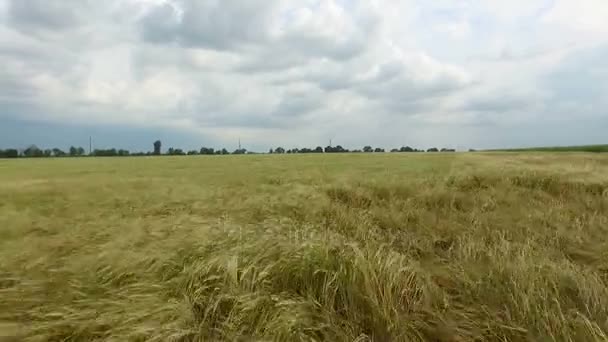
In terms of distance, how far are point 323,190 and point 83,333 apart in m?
9.01

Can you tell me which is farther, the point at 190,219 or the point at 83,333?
the point at 190,219

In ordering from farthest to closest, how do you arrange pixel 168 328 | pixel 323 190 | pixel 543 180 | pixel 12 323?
pixel 543 180 < pixel 323 190 < pixel 12 323 < pixel 168 328

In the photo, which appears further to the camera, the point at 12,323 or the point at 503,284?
the point at 503,284

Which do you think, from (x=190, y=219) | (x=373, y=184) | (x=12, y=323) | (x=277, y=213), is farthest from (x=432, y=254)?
(x=373, y=184)

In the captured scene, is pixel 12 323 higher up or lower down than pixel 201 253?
lower down

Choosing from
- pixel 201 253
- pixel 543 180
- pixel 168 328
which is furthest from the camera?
pixel 543 180

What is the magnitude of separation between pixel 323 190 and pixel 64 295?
855cm

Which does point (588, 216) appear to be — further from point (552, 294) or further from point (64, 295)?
point (64, 295)

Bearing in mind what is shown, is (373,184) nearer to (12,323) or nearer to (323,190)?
(323,190)

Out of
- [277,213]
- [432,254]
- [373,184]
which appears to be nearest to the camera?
[432,254]

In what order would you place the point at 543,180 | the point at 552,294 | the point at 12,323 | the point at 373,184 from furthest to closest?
the point at 543,180 → the point at 373,184 → the point at 552,294 → the point at 12,323

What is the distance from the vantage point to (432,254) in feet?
21.3

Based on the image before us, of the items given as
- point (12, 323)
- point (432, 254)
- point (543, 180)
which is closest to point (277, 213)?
point (432, 254)

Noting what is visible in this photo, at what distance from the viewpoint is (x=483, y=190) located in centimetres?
1305
